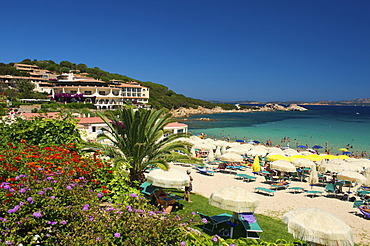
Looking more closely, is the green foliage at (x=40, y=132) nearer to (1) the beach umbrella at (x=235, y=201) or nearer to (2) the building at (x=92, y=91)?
(1) the beach umbrella at (x=235, y=201)

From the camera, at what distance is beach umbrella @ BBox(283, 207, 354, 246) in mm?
5738

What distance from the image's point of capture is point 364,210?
11.5 metres

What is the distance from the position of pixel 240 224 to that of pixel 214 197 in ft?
5.54

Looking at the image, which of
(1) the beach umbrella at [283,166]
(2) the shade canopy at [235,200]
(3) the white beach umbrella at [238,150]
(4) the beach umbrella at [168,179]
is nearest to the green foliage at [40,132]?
(4) the beach umbrella at [168,179]

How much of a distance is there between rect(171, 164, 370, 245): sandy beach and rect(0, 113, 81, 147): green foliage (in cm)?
787

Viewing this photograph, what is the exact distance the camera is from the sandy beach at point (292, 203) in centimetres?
A: 1051

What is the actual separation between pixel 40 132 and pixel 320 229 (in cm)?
785

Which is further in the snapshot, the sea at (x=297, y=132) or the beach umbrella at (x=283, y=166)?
the sea at (x=297, y=132)

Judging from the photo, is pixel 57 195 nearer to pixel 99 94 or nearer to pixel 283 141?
pixel 283 141

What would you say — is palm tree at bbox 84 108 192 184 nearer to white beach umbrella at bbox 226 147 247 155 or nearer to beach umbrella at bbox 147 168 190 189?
beach umbrella at bbox 147 168 190 189

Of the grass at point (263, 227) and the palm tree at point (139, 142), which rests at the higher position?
the palm tree at point (139, 142)

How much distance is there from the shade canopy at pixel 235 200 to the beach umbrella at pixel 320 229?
47.6 inches

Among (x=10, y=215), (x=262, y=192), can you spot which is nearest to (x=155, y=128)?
(x=10, y=215)

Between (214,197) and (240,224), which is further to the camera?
(240,224)
